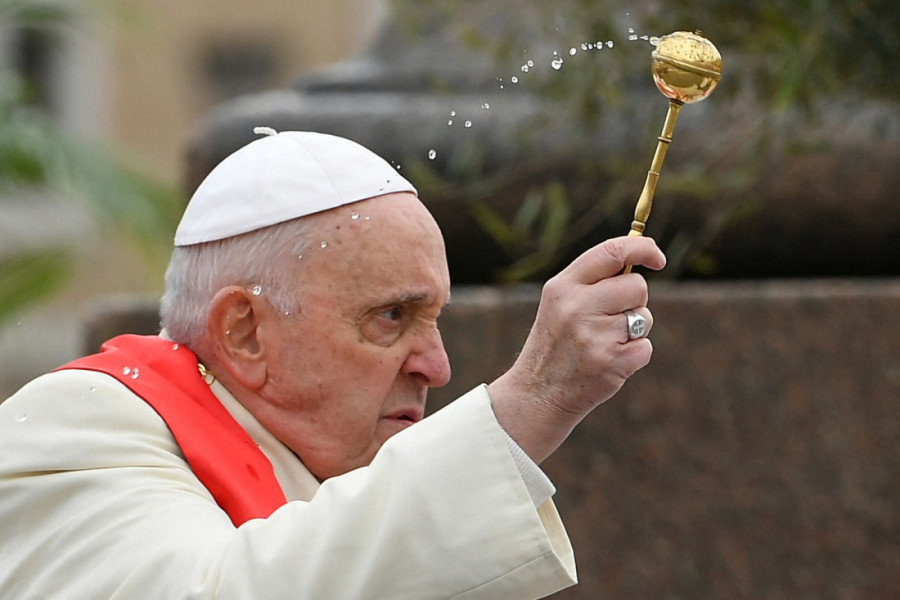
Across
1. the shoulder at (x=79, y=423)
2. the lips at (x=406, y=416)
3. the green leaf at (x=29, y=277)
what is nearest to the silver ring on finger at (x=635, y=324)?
the lips at (x=406, y=416)

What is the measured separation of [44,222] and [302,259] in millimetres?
15630

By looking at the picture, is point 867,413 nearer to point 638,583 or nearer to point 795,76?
point 638,583

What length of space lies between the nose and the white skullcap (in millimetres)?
238

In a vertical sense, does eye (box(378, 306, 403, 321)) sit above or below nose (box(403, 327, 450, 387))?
above

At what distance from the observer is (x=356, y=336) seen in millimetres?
2422

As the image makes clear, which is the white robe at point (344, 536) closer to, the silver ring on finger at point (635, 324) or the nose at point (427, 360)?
the silver ring on finger at point (635, 324)

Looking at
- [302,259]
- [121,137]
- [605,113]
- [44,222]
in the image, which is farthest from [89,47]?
[302,259]

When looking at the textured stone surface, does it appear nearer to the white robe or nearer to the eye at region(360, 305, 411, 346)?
the eye at region(360, 305, 411, 346)

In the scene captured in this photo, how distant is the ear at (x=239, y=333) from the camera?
2455mm

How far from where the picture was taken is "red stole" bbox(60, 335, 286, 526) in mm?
2328

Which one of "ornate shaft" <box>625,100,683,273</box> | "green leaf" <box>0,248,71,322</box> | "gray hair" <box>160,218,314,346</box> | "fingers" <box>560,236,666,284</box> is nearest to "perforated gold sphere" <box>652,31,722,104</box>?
"ornate shaft" <box>625,100,683,273</box>

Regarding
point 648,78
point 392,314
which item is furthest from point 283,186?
point 648,78

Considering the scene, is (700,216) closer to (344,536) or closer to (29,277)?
(344,536)

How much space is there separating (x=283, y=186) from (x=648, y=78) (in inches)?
95.5
